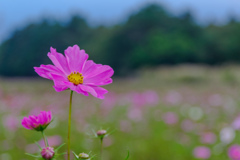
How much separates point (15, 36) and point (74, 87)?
2908cm

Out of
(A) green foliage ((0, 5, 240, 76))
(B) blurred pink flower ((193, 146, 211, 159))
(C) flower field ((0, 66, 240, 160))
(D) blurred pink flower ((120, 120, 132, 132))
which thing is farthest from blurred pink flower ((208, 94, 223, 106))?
(A) green foliage ((0, 5, 240, 76))

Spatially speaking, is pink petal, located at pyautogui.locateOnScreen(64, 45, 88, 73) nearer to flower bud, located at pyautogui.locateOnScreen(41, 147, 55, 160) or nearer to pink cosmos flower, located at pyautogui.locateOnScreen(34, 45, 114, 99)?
pink cosmos flower, located at pyautogui.locateOnScreen(34, 45, 114, 99)

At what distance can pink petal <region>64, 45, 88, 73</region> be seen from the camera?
1.54 ft

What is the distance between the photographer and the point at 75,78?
46cm

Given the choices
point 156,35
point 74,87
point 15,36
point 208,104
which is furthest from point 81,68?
point 15,36

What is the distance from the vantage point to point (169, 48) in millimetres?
17656

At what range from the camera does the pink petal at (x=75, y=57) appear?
1.54ft

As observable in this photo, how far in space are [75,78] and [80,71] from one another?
0.01 meters

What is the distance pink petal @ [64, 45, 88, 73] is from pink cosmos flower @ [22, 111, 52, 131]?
7 centimetres

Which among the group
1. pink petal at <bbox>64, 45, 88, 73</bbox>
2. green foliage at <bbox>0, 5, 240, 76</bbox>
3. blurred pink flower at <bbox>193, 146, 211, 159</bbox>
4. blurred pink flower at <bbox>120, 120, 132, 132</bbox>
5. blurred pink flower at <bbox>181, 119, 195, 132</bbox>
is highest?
pink petal at <bbox>64, 45, 88, 73</bbox>

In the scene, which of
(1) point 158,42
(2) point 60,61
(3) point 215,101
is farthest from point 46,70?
(1) point 158,42

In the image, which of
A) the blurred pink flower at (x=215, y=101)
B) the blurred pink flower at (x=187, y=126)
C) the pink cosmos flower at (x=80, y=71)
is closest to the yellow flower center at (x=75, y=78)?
the pink cosmos flower at (x=80, y=71)

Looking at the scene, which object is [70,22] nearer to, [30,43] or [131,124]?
[30,43]

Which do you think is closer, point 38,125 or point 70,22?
point 38,125
